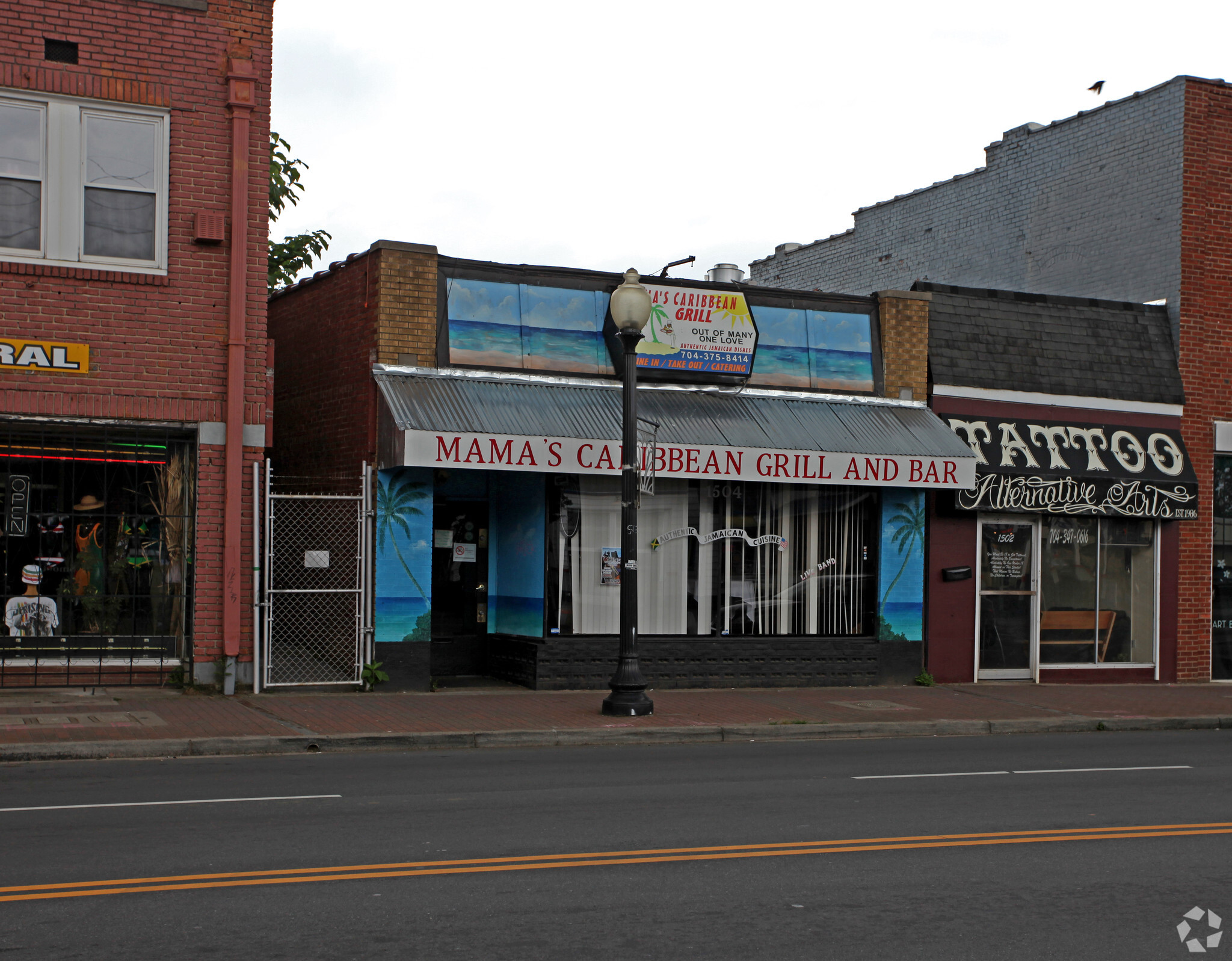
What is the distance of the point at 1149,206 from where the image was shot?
801 inches

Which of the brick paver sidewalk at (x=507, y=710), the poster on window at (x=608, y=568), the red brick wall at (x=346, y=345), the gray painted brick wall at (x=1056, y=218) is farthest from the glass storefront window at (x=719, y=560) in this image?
the gray painted brick wall at (x=1056, y=218)

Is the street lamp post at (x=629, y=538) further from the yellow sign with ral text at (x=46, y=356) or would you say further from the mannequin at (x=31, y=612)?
the mannequin at (x=31, y=612)

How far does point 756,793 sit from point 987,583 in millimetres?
9891

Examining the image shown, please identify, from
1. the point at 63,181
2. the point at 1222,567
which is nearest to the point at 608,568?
the point at 63,181

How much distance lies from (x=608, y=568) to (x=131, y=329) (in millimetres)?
6316

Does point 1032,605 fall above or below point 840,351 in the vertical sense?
below

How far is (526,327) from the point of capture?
54.1 feet

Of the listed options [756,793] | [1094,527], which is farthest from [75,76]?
[1094,527]

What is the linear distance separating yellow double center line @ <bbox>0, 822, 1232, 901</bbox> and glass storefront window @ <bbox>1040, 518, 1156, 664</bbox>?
10457 mm

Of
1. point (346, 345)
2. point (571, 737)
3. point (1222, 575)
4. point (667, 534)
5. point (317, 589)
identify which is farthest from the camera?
point (1222, 575)

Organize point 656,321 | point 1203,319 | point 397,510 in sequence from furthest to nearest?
point 1203,319 → point 656,321 → point 397,510

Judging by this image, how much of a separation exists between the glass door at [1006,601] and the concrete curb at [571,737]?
3.34 m

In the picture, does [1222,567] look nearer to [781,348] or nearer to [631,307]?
[781,348]

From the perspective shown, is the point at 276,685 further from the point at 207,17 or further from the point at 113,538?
the point at 207,17
